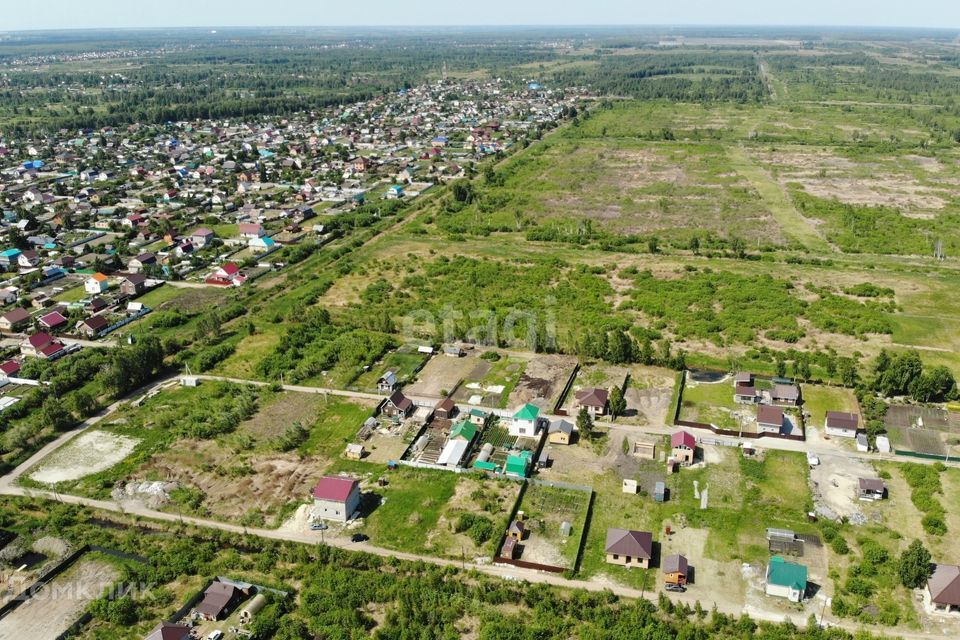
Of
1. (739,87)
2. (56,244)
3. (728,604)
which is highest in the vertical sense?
(739,87)

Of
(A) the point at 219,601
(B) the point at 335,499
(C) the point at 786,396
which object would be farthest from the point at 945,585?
(A) the point at 219,601

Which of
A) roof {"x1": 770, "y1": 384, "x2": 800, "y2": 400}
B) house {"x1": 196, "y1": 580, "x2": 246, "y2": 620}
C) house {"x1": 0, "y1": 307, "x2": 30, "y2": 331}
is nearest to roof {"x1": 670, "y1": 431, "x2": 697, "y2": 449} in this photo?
roof {"x1": 770, "y1": 384, "x2": 800, "y2": 400}

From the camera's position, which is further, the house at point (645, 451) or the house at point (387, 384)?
the house at point (387, 384)

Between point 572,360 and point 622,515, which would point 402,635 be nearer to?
point 622,515

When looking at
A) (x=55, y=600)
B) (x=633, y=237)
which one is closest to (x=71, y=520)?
(x=55, y=600)

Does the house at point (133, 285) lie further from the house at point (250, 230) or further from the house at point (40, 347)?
the house at point (250, 230)

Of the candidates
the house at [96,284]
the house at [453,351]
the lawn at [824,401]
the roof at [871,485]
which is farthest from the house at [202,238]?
the roof at [871,485]
